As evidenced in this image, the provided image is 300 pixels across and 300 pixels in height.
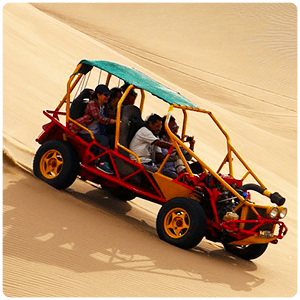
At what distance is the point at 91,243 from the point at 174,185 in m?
1.52

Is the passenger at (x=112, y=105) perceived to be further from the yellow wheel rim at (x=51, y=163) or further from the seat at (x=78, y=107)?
the yellow wheel rim at (x=51, y=163)

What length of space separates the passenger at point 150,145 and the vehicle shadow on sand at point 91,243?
2.73ft

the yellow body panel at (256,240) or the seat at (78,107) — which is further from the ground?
the seat at (78,107)

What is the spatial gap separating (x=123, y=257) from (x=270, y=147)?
14030 millimetres

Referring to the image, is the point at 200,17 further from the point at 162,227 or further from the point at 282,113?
the point at 162,227

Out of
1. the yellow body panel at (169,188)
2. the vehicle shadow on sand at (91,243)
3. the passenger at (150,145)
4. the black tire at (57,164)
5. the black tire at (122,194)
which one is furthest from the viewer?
the black tire at (122,194)

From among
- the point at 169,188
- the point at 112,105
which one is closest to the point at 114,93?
the point at 112,105

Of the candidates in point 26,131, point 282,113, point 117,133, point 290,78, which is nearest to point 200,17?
point 290,78

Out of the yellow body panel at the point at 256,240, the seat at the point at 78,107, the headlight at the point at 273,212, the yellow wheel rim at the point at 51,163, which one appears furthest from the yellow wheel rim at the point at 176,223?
the seat at the point at 78,107

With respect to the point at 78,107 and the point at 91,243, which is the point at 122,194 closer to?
the point at 78,107

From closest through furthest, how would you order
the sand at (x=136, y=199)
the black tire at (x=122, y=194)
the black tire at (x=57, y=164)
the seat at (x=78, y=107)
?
1. the sand at (x=136, y=199)
2. the black tire at (x=57, y=164)
3. the seat at (x=78, y=107)
4. the black tire at (x=122, y=194)

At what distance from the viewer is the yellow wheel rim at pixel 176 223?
26.1 ft

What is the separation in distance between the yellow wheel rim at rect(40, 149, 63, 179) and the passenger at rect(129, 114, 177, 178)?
41.6 inches

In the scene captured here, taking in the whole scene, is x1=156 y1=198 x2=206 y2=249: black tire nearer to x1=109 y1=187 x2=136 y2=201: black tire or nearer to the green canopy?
the green canopy
